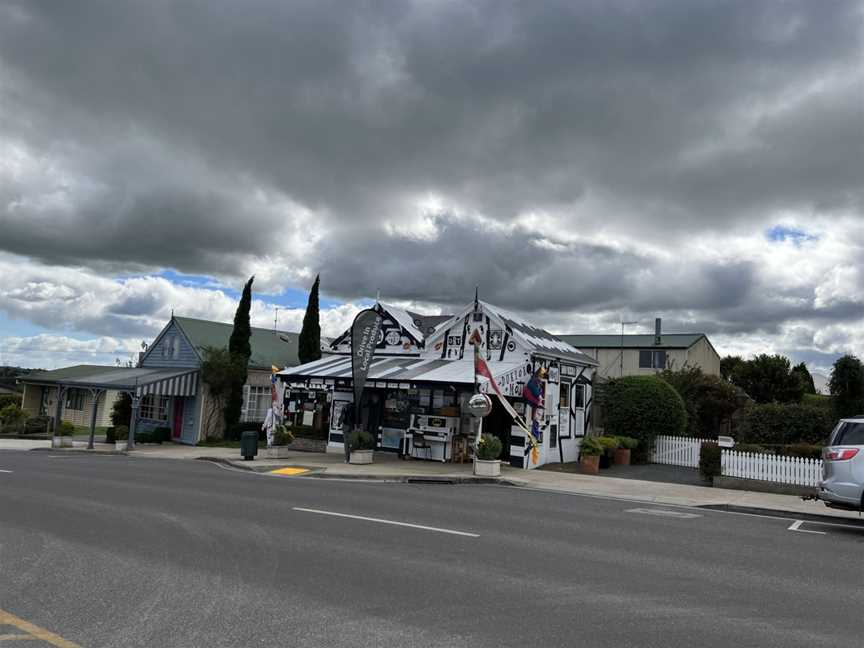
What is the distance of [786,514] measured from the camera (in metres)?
13.5

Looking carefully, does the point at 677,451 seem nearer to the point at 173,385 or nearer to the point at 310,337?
the point at 310,337

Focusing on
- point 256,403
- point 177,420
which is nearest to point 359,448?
point 256,403

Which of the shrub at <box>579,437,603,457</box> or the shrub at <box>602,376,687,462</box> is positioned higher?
the shrub at <box>602,376,687,462</box>

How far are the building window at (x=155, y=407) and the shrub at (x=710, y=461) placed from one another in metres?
25.4

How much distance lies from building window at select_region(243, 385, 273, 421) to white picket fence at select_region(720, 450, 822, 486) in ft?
73.3

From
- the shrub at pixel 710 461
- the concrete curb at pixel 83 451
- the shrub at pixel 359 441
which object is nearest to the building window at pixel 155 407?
the concrete curb at pixel 83 451

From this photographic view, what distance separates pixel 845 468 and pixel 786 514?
274cm

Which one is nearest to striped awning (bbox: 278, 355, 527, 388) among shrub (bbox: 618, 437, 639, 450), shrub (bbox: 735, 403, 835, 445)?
shrub (bbox: 618, 437, 639, 450)

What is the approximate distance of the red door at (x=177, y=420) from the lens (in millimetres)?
31984

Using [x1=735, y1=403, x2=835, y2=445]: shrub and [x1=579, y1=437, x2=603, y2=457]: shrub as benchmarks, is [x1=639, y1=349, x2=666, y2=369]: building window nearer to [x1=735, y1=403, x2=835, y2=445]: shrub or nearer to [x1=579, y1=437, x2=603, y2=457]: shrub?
[x1=735, y1=403, x2=835, y2=445]: shrub

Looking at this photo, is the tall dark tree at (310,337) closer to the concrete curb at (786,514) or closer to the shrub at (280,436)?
the shrub at (280,436)

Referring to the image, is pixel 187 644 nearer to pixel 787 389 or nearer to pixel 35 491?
pixel 35 491

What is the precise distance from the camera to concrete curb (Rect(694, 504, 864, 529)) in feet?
42.0

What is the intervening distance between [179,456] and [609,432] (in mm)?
16197
